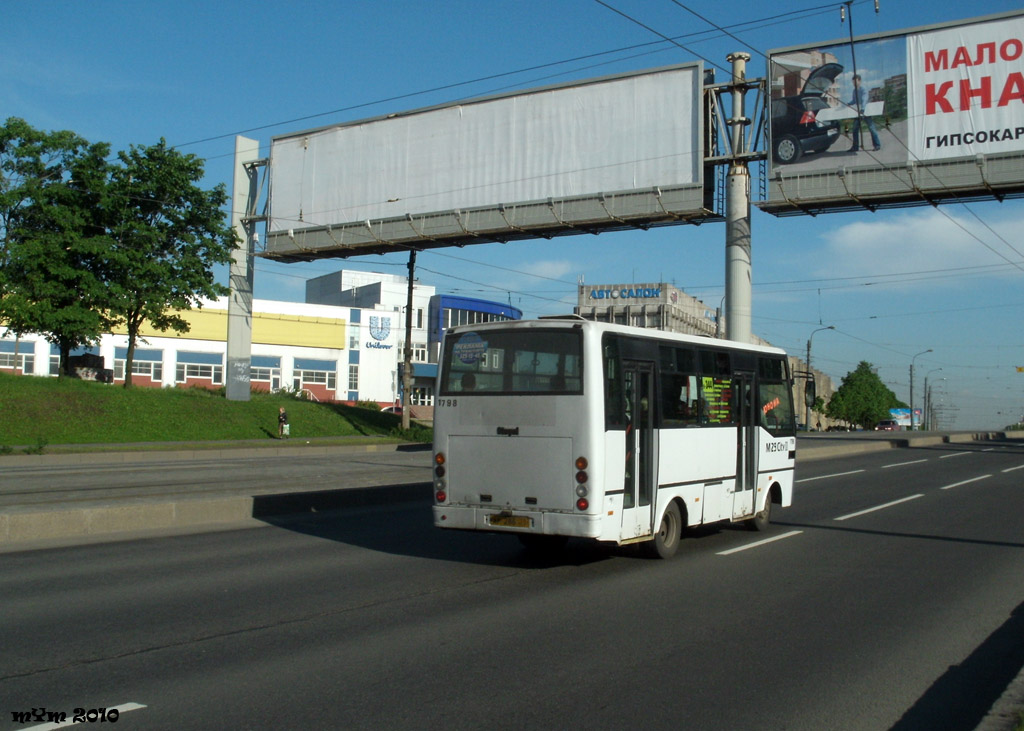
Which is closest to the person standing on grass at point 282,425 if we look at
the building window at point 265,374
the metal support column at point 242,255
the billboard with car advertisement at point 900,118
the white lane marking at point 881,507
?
the metal support column at point 242,255

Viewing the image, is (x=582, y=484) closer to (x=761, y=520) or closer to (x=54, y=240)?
(x=761, y=520)

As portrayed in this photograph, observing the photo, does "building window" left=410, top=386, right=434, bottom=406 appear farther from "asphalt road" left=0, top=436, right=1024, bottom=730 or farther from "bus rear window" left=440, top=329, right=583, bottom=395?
"bus rear window" left=440, top=329, right=583, bottom=395

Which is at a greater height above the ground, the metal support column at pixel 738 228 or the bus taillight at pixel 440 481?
the metal support column at pixel 738 228

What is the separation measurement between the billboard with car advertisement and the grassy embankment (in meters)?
24.1

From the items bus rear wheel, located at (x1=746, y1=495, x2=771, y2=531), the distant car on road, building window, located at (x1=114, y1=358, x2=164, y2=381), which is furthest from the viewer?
building window, located at (x1=114, y1=358, x2=164, y2=381)

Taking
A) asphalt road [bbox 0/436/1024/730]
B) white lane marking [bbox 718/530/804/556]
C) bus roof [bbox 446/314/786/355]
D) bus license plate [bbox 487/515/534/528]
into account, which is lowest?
asphalt road [bbox 0/436/1024/730]

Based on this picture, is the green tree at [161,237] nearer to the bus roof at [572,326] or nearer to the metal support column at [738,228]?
the metal support column at [738,228]

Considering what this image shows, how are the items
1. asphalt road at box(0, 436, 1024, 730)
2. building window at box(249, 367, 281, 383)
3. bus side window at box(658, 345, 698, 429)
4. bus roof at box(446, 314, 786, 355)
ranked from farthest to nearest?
1. building window at box(249, 367, 281, 383)
2. bus side window at box(658, 345, 698, 429)
3. bus roof at box(446, 314, 786, 355)
4. asphalt road at box(0, 436, 1024, 730)

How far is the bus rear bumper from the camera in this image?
9.91 metres

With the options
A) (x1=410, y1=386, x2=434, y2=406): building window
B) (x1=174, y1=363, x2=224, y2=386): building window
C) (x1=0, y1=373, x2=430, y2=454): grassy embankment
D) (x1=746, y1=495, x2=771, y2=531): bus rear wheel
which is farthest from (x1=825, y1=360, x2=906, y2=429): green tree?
(x1=746, y1=495, x2=771, y2=531): bus rear wheel

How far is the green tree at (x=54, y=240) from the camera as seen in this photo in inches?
1460

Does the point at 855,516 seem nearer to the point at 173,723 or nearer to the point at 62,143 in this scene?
the point at 173,723

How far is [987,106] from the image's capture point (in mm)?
24281

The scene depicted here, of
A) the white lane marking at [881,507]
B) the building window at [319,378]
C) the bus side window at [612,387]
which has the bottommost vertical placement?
the white lane marking at [881,507]
